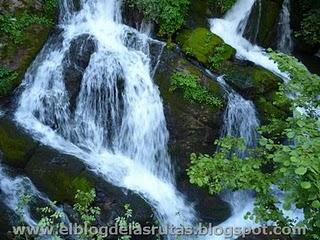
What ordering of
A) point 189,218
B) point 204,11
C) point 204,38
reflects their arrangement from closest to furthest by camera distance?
point 189,218, point 204,38, point 204,11

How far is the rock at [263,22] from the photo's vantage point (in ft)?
34.9

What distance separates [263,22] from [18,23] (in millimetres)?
5967

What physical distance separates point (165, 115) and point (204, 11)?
11.8ft

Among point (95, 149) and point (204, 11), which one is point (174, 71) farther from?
point (204, 11)

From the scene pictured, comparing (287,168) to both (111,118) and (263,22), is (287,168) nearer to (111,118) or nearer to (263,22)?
(111,118)

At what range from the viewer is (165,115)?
7.72m

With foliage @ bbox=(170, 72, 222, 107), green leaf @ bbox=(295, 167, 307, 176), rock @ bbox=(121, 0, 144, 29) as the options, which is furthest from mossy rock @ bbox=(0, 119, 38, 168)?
green leaf @ bbox=(295, 167, 307, 176)

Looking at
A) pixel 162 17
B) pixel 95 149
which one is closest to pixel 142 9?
pixel 162 17

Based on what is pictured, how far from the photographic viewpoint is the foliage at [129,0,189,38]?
354 inches

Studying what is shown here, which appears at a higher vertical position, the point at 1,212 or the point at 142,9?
the point at 142,9

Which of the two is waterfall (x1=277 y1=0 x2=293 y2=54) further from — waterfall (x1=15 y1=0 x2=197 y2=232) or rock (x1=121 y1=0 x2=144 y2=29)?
waterfall (x1=15 y1=0 x2=197 y2=232)

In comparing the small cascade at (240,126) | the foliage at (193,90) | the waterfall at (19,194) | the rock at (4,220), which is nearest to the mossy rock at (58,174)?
the waterfall at (19,194)

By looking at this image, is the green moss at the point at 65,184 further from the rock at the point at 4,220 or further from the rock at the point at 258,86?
the rock at the point at 258,86

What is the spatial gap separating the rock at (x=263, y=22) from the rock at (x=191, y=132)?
10.6 feet
